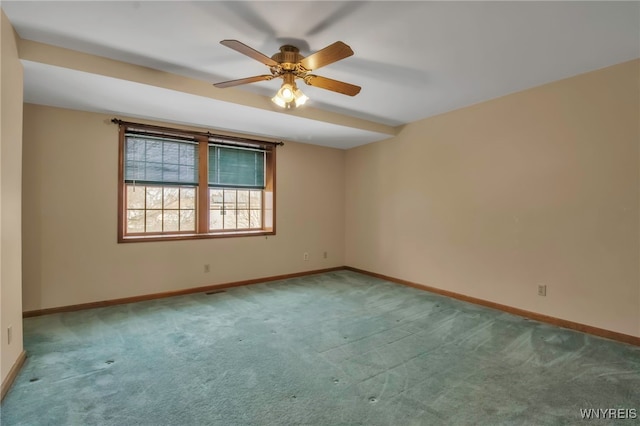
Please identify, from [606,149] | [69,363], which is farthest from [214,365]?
[606,149]

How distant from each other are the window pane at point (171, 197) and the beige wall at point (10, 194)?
6.39 feet

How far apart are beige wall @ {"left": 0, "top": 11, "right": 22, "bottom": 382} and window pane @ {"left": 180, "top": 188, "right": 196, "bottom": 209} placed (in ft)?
6.85

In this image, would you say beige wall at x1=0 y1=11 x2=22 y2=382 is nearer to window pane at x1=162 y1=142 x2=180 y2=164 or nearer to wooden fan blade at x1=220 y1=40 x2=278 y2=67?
wooden fan blade at x1=220 y1=40 x2=278 y2=67

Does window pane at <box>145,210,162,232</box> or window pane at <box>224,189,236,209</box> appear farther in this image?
window pane at <box>224,189,236,209</box>

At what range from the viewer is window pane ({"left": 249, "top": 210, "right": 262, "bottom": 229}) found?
4.99m

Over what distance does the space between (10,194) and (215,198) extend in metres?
2.59

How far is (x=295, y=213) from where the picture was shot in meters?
5.23

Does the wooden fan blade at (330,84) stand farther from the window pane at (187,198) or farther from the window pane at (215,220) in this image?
the window pane at (215,220)

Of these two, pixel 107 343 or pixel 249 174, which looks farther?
pixel 249 174

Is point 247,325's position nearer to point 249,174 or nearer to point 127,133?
point 249,174

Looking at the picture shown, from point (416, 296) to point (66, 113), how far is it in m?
4.82

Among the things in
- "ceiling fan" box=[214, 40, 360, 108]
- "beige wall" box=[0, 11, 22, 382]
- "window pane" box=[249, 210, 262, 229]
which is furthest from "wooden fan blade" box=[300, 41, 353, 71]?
"window pane" box=[249, 210, 262, 229]

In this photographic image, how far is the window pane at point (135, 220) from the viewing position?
397 cm

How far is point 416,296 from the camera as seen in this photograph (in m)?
4.09
